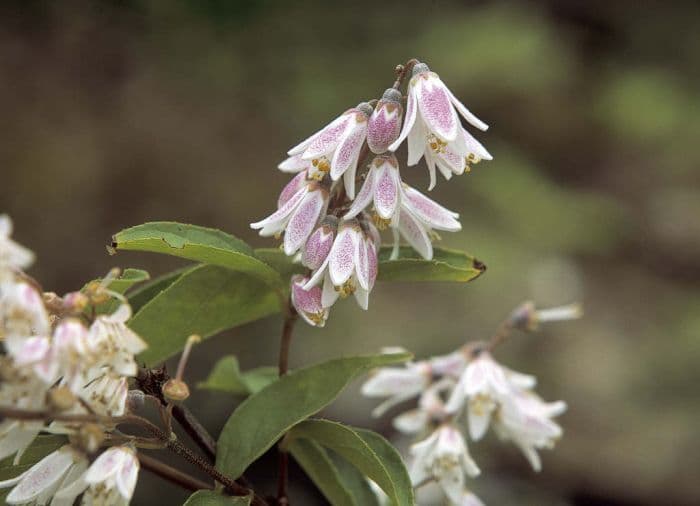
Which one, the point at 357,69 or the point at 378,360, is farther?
the point at 357,69

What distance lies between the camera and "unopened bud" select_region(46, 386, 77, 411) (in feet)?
2.83

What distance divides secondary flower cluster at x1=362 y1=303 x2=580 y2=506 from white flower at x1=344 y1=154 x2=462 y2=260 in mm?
406

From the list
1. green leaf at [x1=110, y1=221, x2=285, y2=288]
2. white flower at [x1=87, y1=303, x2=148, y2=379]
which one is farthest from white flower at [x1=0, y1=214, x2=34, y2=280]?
green leaf at [x1=110, y1=221, x2=285, y2=288]

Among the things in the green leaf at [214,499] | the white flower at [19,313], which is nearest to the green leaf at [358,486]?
the green leaf at [214,499]

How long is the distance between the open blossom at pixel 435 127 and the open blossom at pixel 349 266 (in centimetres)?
11

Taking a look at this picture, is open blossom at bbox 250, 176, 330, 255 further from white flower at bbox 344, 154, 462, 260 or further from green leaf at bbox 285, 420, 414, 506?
green leaf at bbox 285, 420, 414, 506

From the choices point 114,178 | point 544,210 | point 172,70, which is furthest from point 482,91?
point 114,178

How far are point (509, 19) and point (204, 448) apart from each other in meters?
6.30

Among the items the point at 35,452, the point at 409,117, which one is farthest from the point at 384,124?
the point at 35,452

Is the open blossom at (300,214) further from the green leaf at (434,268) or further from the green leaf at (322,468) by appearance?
the green leaf at (322,468)

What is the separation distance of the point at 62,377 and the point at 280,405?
0.32 m

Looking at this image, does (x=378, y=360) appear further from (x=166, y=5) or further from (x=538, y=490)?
(x=166, y=5)

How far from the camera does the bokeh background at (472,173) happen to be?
4.26m

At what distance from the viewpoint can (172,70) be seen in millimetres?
5996
